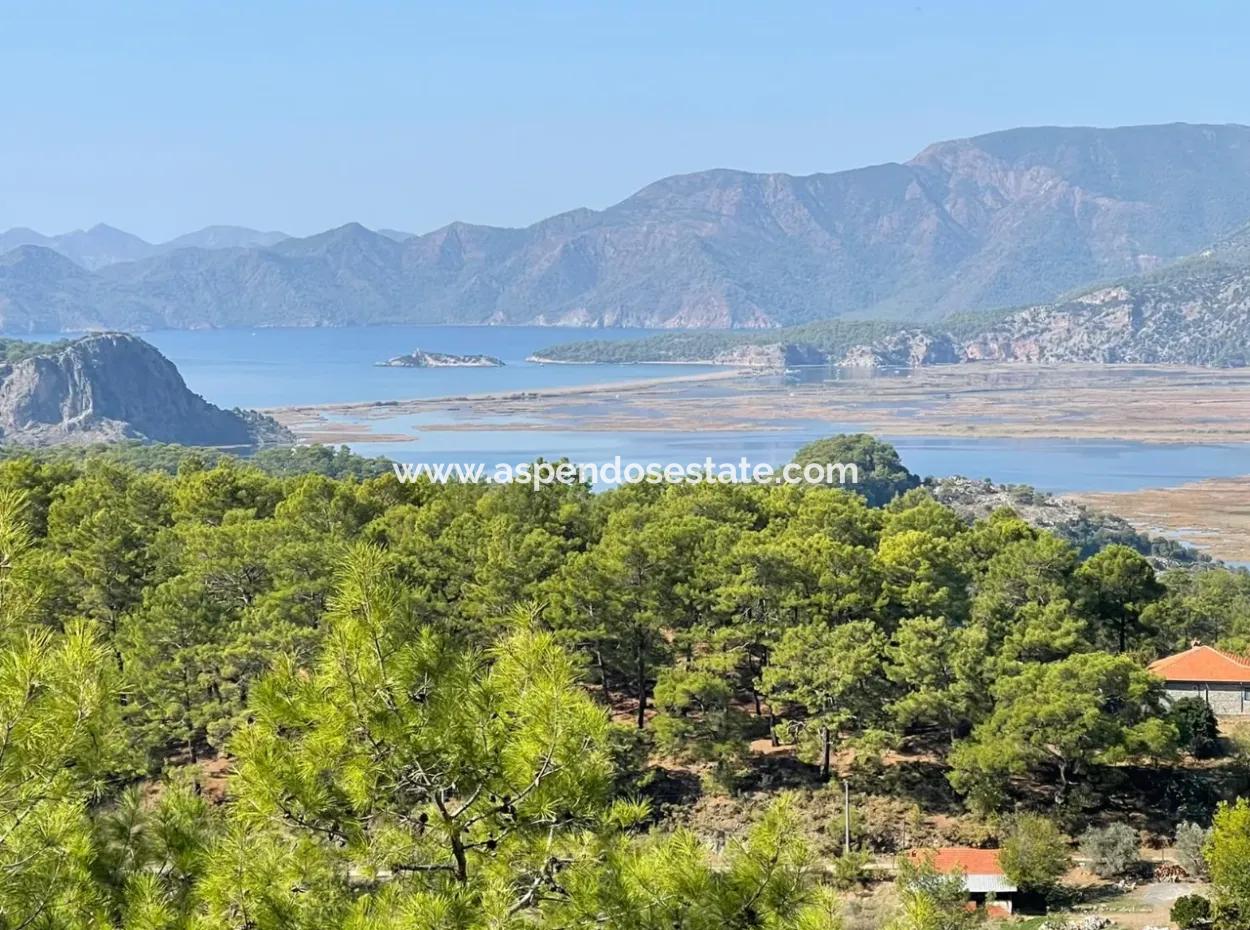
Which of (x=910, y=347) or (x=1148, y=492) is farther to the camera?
(x=910, y=347)

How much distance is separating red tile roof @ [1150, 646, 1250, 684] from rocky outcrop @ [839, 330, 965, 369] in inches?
5438

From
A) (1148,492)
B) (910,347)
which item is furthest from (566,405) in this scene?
(910,347)

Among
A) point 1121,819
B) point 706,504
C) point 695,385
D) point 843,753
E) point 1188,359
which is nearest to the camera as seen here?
point 1121,819

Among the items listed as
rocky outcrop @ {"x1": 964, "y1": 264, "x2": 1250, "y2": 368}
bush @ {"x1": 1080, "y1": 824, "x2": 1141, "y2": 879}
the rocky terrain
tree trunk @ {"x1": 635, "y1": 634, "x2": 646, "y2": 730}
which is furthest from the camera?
rocky outcrop @ {"x1": 964, "y1": 264, "x2": 1250, "y2": 368}

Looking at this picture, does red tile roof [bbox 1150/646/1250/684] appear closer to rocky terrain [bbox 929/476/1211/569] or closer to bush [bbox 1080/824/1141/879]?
bush [bbox 1080/824/1141/879]

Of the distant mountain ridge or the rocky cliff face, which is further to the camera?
the distant mountain ridge

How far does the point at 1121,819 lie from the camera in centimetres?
1778

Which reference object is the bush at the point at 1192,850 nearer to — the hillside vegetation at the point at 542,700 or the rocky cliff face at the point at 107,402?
the hillside vegetation at the point at 542,700

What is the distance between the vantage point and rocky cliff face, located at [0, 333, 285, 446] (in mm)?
84875

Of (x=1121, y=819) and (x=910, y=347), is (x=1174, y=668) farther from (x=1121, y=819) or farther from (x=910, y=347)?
(x=910, y=347)

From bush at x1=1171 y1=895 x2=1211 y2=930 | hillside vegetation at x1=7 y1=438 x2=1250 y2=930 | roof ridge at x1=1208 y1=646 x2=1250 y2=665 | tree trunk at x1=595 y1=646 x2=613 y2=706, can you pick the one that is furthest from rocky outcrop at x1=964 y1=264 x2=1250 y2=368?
bush at x1=1171 y1=895 x2=1211 y2=930

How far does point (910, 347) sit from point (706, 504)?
145m

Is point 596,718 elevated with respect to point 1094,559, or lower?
elevated

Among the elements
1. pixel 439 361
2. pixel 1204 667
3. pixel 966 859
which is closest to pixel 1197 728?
pixel 1204 667
